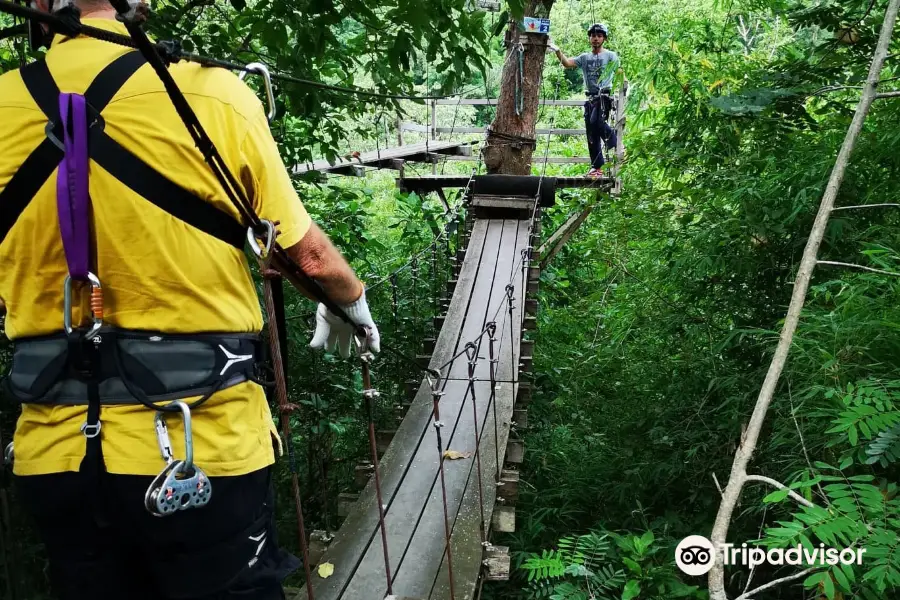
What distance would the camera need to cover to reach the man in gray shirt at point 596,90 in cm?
577

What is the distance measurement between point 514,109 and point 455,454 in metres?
3.49

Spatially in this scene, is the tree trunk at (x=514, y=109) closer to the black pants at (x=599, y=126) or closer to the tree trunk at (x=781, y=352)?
the black pants at (x=599, y=126)

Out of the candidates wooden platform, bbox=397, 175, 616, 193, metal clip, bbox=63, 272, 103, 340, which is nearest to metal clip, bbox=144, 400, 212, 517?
metal clip, bbox=63, 272, 103, 340

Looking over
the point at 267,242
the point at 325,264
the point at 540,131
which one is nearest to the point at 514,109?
the point at 540,131

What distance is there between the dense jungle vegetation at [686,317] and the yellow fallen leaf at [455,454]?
48 centimetres

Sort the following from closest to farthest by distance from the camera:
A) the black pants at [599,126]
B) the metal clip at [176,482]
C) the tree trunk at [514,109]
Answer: the metal clip at [176,482]
the tree trunk at [514,109]
the black pants at [599,126]

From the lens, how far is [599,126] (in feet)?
19.7

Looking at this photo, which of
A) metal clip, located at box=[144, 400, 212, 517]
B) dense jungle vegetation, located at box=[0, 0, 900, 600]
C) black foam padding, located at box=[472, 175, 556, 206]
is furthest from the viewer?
black foam padding, located at box=[472, 175, 556, 206]

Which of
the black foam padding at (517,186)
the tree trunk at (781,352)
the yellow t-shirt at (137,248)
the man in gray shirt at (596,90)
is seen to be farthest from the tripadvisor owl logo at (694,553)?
the man in gray shirt at (596,90)

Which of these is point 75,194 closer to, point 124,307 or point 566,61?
point 124,307

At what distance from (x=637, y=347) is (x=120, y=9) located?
3.69 metres

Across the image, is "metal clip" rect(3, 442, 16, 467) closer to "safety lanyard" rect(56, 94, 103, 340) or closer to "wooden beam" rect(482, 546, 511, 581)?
"safety lanyard" rect(56, 94, 103, 340)

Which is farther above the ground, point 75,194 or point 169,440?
point 75,194

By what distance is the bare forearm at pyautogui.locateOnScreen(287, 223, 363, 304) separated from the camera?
105 cm
